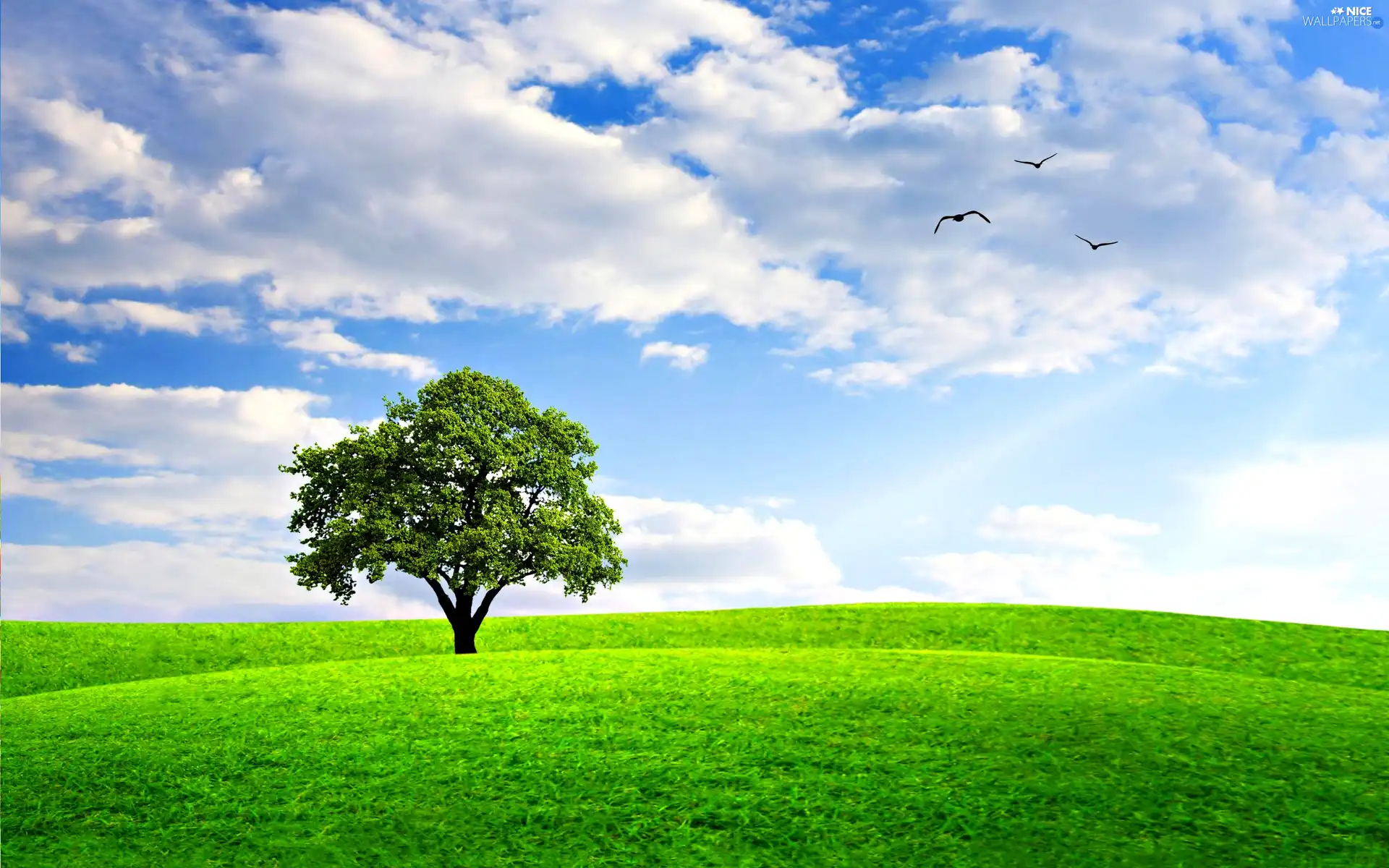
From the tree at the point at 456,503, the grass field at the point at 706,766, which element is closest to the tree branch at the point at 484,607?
the tree at the point at 456,503

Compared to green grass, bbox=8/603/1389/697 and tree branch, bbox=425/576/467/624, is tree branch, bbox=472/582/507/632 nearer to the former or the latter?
tree branch, bbox=425/576/467/624

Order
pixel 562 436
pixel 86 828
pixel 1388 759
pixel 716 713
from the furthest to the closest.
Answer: pixel 562 436 → pixel 716 713 → pixel 1388 759 → pixel 86 828

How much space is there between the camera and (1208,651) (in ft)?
153

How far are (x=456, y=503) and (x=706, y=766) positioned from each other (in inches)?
1002

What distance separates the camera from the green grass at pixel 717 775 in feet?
54.0

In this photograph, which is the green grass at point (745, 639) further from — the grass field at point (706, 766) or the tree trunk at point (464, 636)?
the grass field at point (706, 766)

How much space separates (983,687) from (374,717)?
1693 cm

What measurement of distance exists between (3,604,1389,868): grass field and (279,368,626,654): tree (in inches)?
307

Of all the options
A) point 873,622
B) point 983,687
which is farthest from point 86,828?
point 873,622

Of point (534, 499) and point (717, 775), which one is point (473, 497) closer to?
point (534, 499)

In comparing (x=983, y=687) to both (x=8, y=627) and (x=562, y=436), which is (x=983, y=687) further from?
(x=8, y=627)

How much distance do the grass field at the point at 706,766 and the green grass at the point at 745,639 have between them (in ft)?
51.0

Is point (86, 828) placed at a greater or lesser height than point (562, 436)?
lesser

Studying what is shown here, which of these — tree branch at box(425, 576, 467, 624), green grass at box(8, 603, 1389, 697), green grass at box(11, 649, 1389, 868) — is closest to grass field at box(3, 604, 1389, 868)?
green grass at box(11, 649, 1389, 868)
